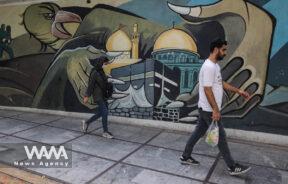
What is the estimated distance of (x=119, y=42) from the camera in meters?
7.34

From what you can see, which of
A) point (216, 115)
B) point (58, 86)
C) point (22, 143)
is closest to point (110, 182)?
point (216, 115)

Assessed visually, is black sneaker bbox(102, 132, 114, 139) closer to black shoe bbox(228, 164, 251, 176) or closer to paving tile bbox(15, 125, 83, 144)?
paving tile bbox(15, 125, 83, 144)

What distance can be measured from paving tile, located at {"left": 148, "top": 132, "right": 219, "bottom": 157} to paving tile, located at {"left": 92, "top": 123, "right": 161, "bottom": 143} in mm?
235

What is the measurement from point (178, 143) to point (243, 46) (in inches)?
92.4

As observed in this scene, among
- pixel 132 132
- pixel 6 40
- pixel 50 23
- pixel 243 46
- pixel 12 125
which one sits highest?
pixel 50 23

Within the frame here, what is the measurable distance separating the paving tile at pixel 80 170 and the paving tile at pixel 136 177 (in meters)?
0.19

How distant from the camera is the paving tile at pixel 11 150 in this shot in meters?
5.21

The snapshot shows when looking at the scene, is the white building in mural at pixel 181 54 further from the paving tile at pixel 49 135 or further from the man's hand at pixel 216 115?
the paving tile at pixel 49 135

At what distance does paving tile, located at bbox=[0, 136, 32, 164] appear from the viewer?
521 centimetres

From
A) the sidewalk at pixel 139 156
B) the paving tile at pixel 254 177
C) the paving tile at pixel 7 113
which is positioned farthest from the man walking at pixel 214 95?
the paving tile at pixel 7 113

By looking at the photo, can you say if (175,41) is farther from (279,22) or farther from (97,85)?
(279,22)

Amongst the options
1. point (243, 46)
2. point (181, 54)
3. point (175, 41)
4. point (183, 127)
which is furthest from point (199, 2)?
point (183, 127)

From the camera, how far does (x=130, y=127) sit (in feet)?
23.5

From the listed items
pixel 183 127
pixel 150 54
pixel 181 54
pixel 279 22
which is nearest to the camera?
pixel 279 22
